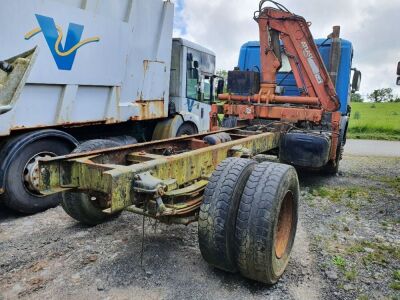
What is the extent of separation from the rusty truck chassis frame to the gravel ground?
18.8 inches

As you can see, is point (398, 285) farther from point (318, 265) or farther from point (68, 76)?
point (68, 76)

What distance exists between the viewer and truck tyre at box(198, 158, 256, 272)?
2.85 meters

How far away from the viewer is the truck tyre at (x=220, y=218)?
2.85 m

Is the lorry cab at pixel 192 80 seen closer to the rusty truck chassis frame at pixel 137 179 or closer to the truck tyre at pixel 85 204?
the truck tyre at pixel 85 204

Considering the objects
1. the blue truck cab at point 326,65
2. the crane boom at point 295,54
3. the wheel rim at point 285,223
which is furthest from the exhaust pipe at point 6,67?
the blue truck cab at point 326,65

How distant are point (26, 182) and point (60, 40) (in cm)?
188

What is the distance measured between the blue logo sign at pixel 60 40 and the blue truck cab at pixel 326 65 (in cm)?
351

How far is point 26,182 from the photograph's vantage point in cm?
477

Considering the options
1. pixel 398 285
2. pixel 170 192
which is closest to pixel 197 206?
pixel 170 192

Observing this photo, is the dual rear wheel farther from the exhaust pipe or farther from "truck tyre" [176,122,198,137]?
"truck tyre" [176,122,198,137]

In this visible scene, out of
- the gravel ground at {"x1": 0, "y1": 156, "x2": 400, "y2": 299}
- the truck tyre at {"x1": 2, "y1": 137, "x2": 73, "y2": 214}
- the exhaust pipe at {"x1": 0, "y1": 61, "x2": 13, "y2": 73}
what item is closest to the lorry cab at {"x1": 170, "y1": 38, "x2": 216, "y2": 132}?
the truck tyre at {"x1": 2, "y1": 137, "x2": 73, "y2": 214}

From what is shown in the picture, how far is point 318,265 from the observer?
Answer: 3.41 metres

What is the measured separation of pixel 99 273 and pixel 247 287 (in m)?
1.23

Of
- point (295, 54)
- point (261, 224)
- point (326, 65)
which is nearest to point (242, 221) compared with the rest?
point (261, 224)
